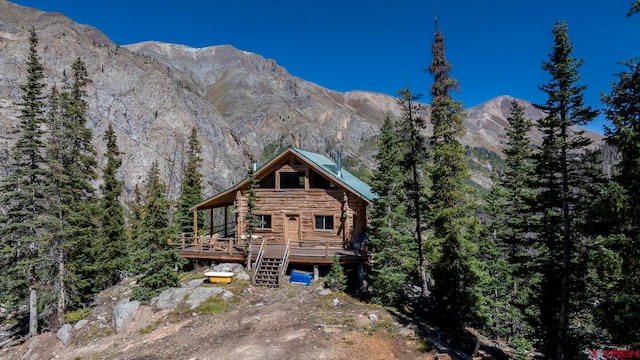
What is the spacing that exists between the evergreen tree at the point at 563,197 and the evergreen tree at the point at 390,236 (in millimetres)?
5797

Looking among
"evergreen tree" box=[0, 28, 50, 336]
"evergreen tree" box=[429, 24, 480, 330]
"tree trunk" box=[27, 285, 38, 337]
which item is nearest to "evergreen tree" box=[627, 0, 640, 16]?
"evergreen tree" box=[429, 24, 480, 330]

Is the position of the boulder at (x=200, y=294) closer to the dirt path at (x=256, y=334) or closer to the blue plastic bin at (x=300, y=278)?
the dirt path at (x=256, y=334)

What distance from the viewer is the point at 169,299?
17.0m

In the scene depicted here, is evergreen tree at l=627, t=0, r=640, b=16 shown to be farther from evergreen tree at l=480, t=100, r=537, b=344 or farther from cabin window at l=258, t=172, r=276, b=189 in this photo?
cabin window at l=258, t=172, r=276, b=189

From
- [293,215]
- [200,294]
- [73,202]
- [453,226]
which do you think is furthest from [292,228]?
[73,202]

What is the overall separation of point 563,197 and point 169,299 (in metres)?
17.6

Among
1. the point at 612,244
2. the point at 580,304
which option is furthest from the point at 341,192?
the point at 612,244

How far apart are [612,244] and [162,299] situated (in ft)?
58.2

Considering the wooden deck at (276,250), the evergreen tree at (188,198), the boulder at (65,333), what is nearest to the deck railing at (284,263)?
the wooden deck at (276,250)

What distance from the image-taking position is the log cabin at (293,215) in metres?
21.6

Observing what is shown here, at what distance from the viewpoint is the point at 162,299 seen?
669 inches

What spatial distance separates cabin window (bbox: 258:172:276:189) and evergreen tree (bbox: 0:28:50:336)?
40.6ft

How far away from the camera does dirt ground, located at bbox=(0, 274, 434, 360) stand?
11961 millimetres

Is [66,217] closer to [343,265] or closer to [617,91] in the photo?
[343,265]
